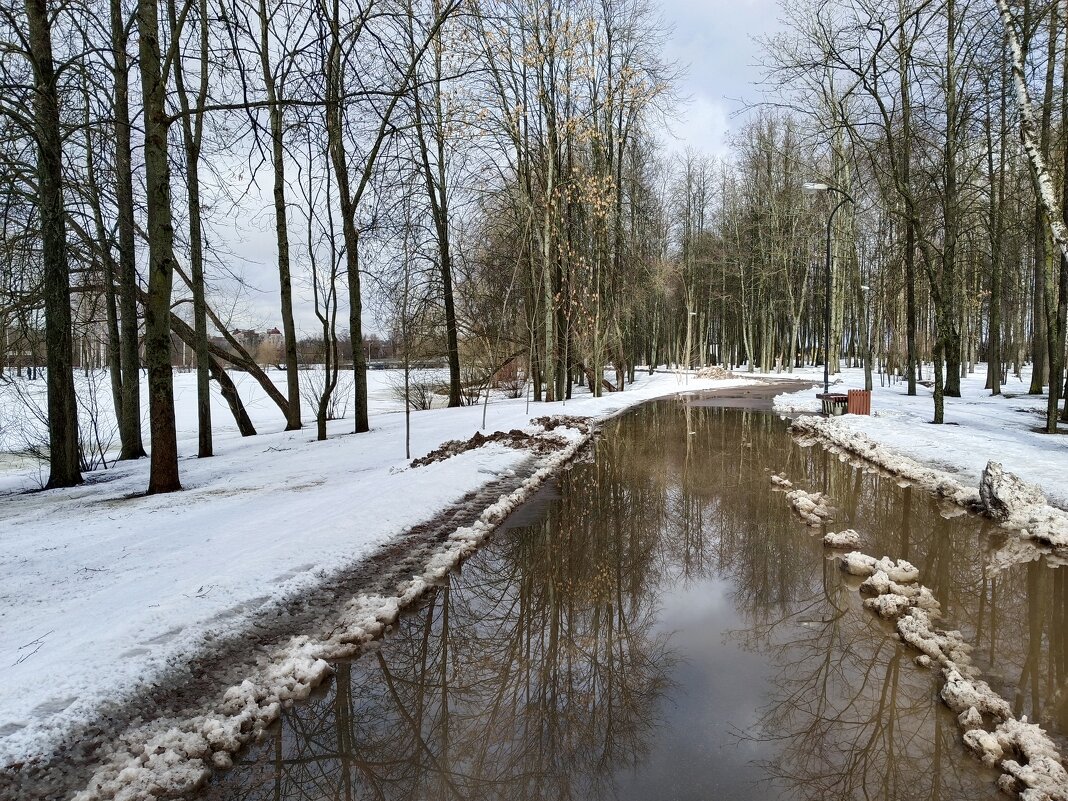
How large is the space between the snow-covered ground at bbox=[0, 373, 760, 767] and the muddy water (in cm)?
117

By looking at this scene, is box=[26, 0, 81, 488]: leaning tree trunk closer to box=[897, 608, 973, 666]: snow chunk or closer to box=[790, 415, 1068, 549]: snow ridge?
box=[897, 608, 973, 666]: snow chunk

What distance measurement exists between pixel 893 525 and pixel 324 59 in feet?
26.7

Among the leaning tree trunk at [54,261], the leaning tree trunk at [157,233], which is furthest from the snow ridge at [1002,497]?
the leaning tree trunk at [54,261]

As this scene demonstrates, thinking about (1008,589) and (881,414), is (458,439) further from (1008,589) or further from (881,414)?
(881,414)

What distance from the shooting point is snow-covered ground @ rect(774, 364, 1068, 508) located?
335 inches

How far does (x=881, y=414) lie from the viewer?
16.6 m

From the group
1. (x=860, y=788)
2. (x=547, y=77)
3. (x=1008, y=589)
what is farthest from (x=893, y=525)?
(x=547, y=77)

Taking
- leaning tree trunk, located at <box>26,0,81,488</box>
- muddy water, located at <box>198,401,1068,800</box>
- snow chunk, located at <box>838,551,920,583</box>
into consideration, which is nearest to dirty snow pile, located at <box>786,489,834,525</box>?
muddy water, located at <box>198,401,1068,800</box>

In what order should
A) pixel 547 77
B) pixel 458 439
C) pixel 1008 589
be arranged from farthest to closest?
pixel 547 77
pixel 458 439
pixel 1008 589

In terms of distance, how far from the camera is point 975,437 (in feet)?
38.4

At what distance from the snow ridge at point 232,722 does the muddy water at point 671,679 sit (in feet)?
0.47

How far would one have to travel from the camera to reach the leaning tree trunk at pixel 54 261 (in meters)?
7.70

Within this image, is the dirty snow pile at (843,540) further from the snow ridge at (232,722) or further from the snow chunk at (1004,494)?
the snow ridge at (232,722)

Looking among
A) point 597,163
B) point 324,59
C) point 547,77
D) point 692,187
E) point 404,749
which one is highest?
point 692,187
